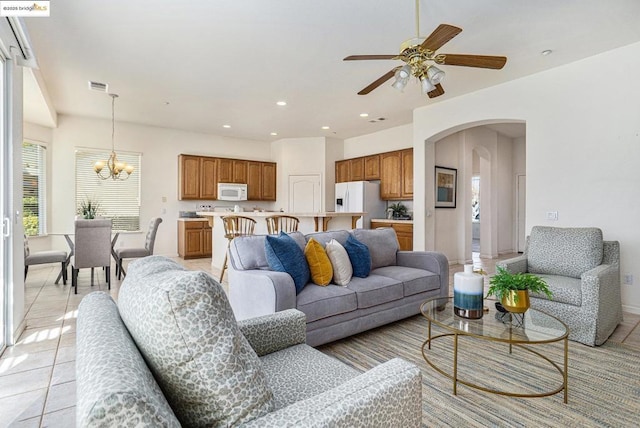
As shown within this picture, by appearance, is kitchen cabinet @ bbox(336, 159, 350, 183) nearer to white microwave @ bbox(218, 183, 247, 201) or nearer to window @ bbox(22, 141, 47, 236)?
A: white microwave @ bbox(218, 183, 247, 201)

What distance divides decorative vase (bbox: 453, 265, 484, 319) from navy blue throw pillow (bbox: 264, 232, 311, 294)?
3.67 feet

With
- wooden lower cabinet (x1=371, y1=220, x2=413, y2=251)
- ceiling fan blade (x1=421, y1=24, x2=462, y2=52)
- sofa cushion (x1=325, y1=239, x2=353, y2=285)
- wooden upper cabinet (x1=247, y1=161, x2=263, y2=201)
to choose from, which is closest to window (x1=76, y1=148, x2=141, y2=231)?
wooden upper cabinet (x1=247, y1=161, x2=263, y2=201)

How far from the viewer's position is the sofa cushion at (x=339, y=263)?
2783mm

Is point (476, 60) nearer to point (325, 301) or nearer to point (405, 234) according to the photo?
point (325, 301)

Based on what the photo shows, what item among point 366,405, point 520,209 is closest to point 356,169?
point 520,209

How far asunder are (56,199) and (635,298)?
8786 millimetres

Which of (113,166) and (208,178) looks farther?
(208,178)

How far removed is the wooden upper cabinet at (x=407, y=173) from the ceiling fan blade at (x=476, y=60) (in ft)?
11.9

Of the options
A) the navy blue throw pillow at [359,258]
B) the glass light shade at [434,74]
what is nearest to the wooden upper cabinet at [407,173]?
the navy blue throw pillow at [359,258]

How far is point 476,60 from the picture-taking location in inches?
105

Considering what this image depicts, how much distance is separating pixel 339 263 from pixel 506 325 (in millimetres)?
1286

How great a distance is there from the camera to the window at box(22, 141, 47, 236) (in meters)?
5.71

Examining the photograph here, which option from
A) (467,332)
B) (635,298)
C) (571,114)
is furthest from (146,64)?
(635,298)

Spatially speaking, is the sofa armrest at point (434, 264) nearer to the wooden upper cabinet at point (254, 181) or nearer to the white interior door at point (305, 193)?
the white interior door at point (305, 193)
